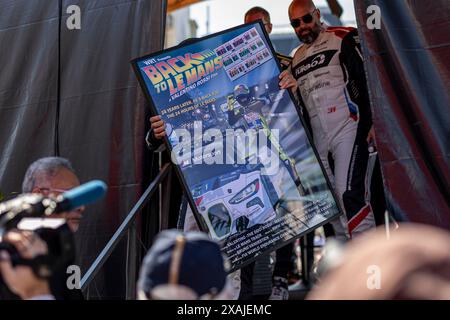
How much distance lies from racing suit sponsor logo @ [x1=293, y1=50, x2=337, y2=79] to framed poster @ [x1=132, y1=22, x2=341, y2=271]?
0.57 meters

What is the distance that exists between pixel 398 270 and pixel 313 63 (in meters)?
3.68

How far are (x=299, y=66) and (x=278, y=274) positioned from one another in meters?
1.40

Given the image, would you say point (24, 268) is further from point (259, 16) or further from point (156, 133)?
point (259, 16)

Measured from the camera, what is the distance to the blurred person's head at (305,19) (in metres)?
5.05

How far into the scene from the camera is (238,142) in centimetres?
443

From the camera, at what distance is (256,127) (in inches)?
175

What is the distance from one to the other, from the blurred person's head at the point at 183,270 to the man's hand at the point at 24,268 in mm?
293

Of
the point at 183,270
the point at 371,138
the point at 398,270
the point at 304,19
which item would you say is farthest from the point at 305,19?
the point at 398,270

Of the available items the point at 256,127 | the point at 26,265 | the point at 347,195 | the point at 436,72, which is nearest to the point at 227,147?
the point at 256,127

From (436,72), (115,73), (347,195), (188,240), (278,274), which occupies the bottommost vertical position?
(278,274)

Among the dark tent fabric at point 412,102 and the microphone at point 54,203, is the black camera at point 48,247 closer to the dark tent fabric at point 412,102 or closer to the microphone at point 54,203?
the microphone at point 54,203

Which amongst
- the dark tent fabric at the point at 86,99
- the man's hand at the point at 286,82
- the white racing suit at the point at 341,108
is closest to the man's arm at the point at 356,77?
the white racing suit at the point at 341,108

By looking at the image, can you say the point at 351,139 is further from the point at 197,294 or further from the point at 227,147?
the point at 197,294

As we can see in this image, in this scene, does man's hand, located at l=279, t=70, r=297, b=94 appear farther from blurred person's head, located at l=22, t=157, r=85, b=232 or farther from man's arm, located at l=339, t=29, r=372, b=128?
blurred person's head, located at l=22, t=157, r=85, b=232
